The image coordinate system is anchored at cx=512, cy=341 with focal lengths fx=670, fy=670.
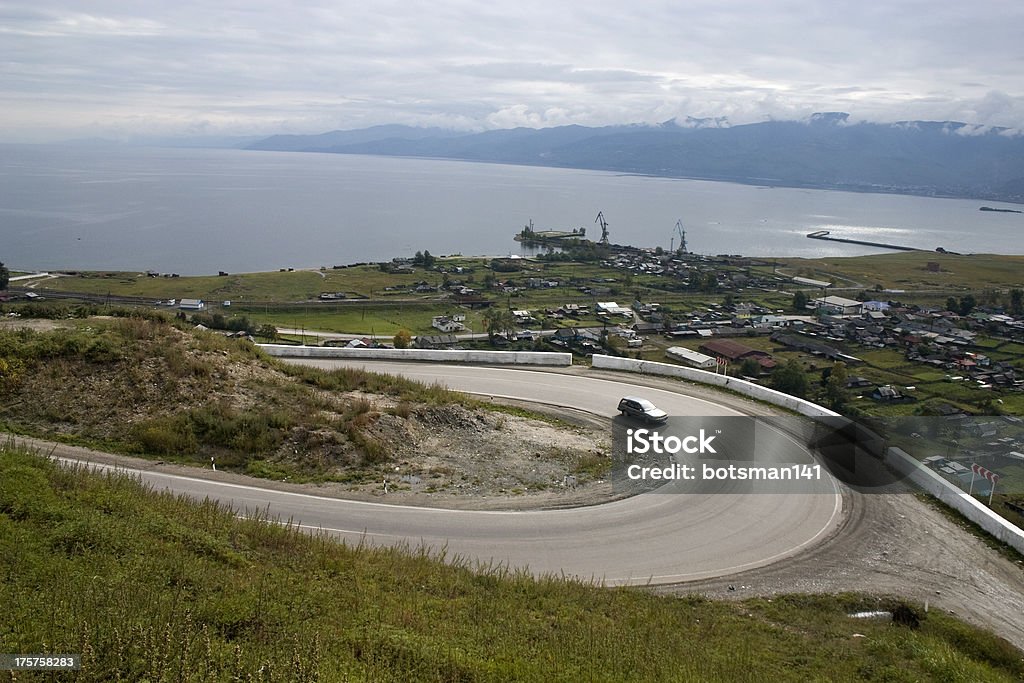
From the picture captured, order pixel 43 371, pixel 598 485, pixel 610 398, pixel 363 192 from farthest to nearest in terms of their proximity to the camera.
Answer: pixel 363 192
pixel 610 398
pixel 43 371
pixel 598 485

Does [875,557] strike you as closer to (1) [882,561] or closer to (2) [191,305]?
(1) [882,561]

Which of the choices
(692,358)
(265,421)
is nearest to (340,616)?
(265,421)

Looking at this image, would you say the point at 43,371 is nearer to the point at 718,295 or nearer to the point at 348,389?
the point at 348,389

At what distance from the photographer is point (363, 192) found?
15812 centimetres

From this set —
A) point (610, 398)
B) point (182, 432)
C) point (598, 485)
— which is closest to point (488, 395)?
point (610, 398)

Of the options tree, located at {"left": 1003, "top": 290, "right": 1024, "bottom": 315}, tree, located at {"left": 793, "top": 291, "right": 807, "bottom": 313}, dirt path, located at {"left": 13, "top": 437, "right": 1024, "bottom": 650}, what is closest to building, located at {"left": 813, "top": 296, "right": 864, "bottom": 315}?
tree, located at {"left": 793, "top": 291, "right": 807, "bottom": 313}

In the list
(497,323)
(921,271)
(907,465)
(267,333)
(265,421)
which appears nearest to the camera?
(265,421)

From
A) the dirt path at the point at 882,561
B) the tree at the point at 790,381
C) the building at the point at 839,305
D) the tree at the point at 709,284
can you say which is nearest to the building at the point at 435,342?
the tree at the point at 790,381

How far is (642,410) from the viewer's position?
12.3 metres

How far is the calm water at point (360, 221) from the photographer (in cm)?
7388

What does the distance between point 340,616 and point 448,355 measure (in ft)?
37.3

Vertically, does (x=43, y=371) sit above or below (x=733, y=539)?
above

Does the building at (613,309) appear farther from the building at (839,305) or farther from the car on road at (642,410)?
the car on road at (642,410)

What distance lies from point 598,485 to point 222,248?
76.2 m
